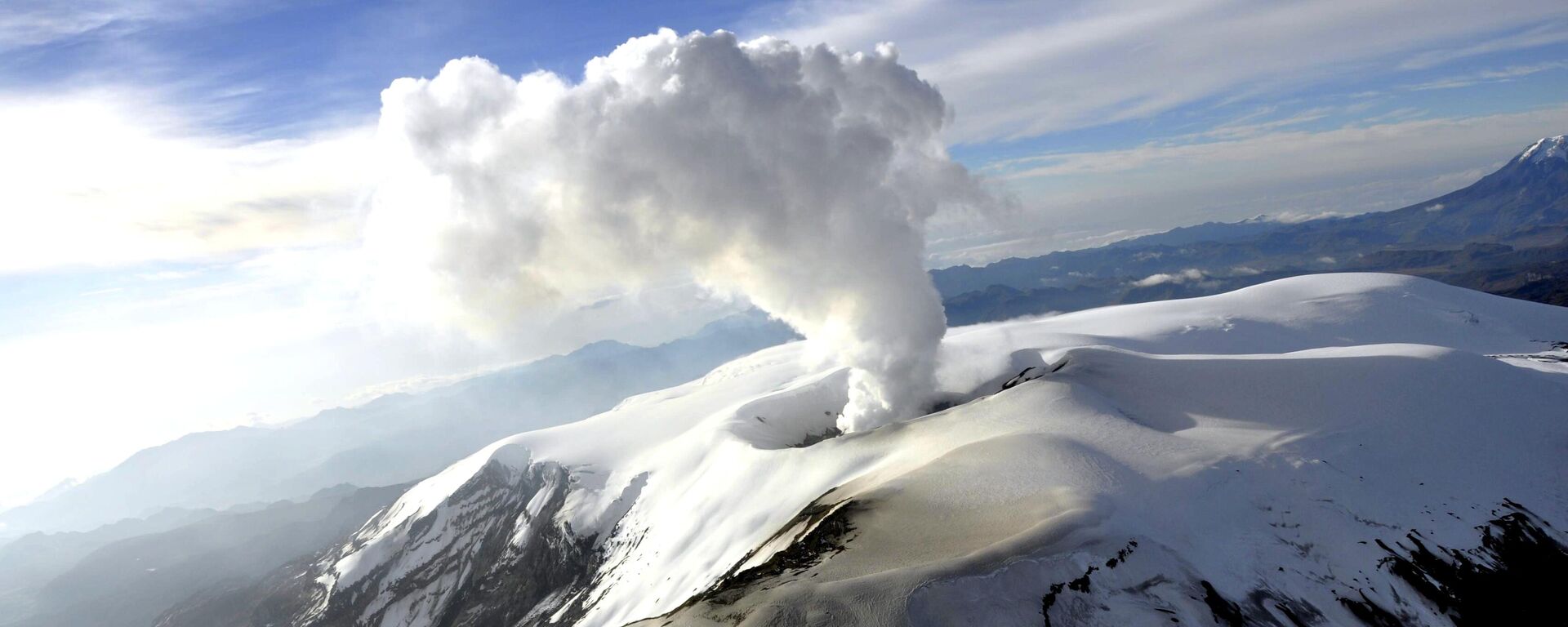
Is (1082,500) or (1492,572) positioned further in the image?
(1082,500)

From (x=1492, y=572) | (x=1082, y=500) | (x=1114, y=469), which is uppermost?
(x=1082, y=500)

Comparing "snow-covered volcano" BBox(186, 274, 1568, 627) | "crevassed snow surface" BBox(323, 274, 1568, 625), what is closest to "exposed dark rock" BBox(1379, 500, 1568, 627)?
"snow-covered volcano" BBox(186, 274, 1568, 627)

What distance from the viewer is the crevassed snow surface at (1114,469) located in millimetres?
29125

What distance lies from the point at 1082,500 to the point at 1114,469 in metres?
5.64

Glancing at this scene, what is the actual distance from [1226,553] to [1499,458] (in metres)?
19.7

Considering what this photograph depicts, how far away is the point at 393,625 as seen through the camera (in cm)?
7981

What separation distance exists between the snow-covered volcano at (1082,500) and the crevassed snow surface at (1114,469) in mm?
179

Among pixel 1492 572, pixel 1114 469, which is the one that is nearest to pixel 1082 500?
pixel 1114 469

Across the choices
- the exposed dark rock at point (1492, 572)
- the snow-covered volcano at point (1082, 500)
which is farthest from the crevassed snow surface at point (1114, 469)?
the exposed dark rock at point (1492, 572)

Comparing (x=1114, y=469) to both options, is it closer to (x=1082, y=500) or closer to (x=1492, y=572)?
(x=1082, y=500)

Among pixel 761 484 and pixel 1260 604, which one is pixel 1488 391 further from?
pixel 761 484

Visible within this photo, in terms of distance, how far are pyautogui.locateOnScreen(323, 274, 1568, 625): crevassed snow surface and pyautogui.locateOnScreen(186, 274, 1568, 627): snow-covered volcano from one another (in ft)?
0.59

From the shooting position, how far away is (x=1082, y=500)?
3192 centimetres

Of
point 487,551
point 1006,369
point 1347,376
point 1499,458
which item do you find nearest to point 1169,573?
point 1499,458
